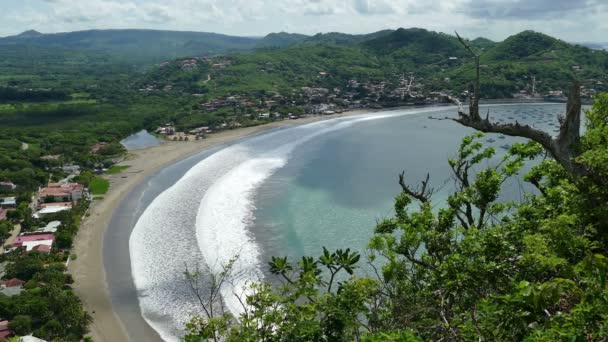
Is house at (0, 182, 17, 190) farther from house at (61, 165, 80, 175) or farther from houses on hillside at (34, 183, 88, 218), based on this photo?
house at (61, 165, 80, 175)

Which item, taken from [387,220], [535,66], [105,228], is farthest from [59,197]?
[535,66]

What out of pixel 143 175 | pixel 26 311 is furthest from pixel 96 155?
pixel 26 311

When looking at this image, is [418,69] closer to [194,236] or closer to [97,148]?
[97,148]

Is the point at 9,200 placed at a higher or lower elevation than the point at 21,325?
higher

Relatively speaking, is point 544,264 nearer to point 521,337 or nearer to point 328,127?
point 521,337

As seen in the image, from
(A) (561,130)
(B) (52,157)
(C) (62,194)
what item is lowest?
Answer: (C) (62,194)

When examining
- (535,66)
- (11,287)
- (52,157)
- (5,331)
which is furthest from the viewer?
(535,66)

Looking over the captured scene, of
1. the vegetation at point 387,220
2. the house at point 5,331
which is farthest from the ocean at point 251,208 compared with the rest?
the house at point 5,331
